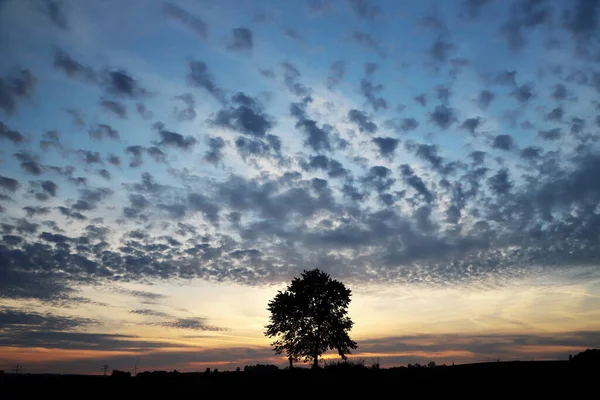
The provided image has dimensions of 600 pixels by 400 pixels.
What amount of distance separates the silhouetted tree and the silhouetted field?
30.8 meters

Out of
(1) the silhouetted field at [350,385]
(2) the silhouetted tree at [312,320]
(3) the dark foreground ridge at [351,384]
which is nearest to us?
(1) the silhouetted field at [350,385]

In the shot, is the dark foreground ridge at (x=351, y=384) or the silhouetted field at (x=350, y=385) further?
the dark foreground ridge at (x=351, y=384)

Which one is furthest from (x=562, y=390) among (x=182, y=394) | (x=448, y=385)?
(x=182, y=394)

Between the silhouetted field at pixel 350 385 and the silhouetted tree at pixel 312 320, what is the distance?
30.8m

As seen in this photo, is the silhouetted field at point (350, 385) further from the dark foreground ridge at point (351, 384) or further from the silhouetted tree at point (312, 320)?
the silhouetted tree at point (312, 320)

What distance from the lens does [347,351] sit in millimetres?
60094

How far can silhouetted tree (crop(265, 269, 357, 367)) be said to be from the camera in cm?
5912

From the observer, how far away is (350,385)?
2478 centimetres

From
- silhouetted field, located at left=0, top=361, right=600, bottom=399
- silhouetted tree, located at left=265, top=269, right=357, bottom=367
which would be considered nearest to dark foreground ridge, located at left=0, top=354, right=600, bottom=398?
silhouetted field, located at left=0, top=361, right=600, bottom=399

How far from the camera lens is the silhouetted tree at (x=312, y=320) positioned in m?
59.1

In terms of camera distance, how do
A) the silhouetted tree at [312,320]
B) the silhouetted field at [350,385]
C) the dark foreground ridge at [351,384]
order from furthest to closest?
A: the silhouetted tree at [312,320] → the dark foreground ridge at [351,384] → the silhouetted field at [350,385]

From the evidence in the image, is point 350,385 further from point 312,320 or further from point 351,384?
point 312,320

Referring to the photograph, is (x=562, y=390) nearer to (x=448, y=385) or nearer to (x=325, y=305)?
(x=448, y=385)

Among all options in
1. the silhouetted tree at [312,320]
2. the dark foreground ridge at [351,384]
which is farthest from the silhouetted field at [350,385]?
the silhouetted tree at [312,320]
